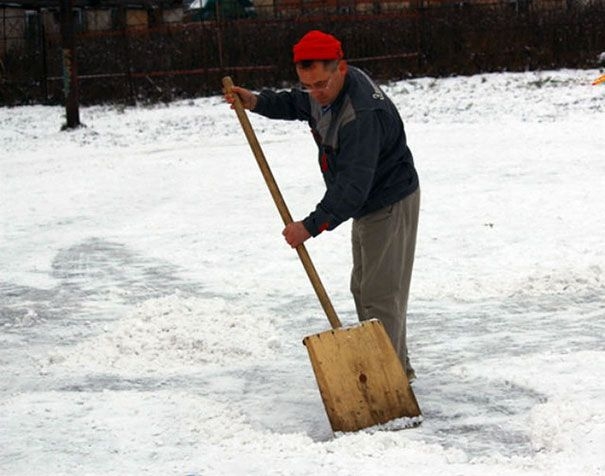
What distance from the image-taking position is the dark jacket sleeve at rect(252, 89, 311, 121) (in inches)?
189

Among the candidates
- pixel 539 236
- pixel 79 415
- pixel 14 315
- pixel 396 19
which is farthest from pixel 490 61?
pixel 79 415

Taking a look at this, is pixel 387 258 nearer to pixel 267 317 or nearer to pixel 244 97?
pixel 244 97

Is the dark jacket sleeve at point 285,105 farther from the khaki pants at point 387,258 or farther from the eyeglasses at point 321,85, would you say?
the khaki pants at point 387,258

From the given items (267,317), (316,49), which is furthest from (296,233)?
(267,317)

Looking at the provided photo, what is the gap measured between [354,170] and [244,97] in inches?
36.2

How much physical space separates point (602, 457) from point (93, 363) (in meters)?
2.69

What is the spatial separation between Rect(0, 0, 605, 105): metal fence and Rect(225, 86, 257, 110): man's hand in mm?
16415

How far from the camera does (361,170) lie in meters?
4.30

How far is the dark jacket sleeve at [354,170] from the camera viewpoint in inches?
170

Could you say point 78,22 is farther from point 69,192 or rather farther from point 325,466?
point 325,466

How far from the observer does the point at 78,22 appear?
33.6 meters

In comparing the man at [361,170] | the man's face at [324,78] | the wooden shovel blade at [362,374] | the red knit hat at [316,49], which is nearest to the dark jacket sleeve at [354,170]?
the man at [361,170]

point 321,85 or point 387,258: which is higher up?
point 321,85

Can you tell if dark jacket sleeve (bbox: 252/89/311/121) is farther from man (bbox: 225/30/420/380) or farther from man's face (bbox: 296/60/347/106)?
man's face (bbox: 296/60/347/106)
